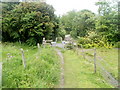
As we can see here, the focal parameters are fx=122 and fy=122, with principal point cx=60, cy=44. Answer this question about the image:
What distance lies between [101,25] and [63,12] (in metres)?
18.1

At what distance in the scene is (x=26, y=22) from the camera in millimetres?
10188

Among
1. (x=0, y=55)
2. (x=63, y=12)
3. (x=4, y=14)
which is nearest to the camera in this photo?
(x=0, y=55)

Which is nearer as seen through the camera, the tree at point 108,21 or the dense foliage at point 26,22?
the dense foliage at point 26,22

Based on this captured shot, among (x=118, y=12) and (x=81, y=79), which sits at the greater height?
(x=118, y=12)

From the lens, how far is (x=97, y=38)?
43.6ft

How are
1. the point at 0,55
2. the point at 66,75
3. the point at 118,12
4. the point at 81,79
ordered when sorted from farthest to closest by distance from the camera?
the point at 118,12 → the point at 0,55 → the point at 66,75 → the point at 81,79

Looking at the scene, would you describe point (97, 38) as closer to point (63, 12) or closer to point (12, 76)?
point (12, 76)

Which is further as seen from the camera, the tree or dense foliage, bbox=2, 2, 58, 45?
the tree

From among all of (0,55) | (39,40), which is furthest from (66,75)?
(39,40)

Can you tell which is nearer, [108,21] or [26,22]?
[26,22]

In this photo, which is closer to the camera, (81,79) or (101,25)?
(81,79)

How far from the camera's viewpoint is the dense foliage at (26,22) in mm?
10109

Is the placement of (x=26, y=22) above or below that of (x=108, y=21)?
below

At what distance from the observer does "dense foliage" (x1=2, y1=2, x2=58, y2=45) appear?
10.1 meters
